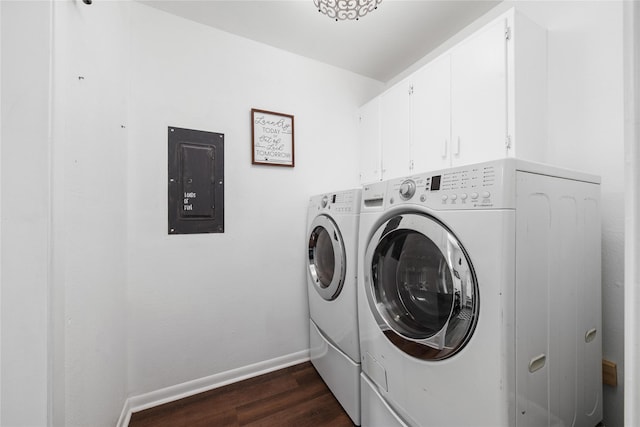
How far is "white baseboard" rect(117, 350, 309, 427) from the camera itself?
137 centimetres

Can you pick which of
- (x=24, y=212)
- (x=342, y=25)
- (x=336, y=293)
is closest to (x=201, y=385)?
(x=336, y=293)

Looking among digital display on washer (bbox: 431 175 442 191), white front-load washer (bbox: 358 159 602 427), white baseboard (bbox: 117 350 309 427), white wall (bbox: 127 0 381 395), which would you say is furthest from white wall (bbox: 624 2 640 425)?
white baseboard (bbox: 117 350 309 427)

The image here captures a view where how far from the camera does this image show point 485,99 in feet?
3.87

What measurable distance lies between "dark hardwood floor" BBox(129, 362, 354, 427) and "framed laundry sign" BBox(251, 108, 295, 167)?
149 centimetres

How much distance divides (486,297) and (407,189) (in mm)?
418

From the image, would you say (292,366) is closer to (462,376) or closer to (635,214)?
(462,376)

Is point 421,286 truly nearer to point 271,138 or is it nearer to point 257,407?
point 257,407

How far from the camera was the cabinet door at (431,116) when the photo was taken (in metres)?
1.37

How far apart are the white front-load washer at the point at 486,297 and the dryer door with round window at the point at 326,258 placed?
28cm

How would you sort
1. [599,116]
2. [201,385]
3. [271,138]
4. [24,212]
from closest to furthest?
1. [24,212]
2. [599,116]
3. [201,385]
4. [271,138]

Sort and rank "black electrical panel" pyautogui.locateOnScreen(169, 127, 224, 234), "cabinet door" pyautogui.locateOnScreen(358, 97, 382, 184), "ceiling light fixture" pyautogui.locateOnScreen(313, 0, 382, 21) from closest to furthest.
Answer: "ceiling light fixture" pyautogui.locateOnScreen(313, 0, 382, 21) → "black electrical panel" pyautogui.locateOnScreen(169, 127, 224, 234) → "cabinet door" pyautogui.locateOnScreen(358, 97, 382, 184)

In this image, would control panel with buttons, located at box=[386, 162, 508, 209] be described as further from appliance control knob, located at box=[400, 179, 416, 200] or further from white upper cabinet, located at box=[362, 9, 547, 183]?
white upper cabinet, located at box=[362, 9, 547, 183]

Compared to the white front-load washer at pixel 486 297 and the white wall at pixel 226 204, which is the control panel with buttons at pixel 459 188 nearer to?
the white front-load washer at pixel 486 297

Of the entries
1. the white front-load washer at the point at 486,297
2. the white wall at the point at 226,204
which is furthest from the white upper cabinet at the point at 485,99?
the white wall at the point at 226,204
